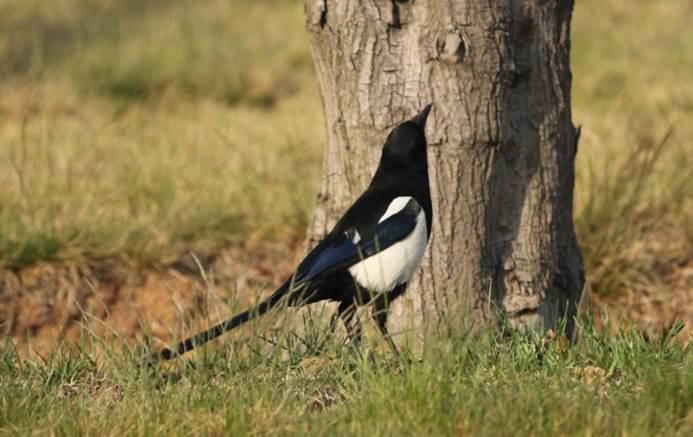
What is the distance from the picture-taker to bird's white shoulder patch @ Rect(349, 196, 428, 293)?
4375mm

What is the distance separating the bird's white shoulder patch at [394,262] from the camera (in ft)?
14.4

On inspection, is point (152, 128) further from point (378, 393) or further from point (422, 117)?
point (378, 393)

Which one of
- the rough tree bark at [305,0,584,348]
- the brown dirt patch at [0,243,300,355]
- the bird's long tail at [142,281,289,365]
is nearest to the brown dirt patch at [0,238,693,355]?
the brown dirt patch at [0,243,300,355]

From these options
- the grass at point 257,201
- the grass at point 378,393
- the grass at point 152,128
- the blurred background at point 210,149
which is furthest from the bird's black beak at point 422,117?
the grass at point 152,128

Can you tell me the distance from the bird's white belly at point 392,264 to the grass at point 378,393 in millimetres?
319

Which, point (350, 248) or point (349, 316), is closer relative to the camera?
point (350, 248)

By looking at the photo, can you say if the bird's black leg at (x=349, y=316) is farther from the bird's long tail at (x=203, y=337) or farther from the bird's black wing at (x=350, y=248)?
the bird's long tail at (x=203, y=337)

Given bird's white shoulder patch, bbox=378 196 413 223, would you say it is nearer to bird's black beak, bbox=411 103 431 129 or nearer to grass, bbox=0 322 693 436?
bird's black beak, bbox=411 103 431 129

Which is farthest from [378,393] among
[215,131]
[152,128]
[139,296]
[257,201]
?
[152,128]

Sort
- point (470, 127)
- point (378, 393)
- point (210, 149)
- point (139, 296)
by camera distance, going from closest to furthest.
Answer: point (378, 393)
point (470, 127)
point (139, 296)
point (210, 149)

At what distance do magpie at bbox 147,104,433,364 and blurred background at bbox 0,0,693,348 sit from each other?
858 mm

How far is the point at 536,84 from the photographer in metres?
4.95

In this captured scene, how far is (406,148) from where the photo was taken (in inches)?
178

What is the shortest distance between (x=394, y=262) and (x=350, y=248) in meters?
0.16
